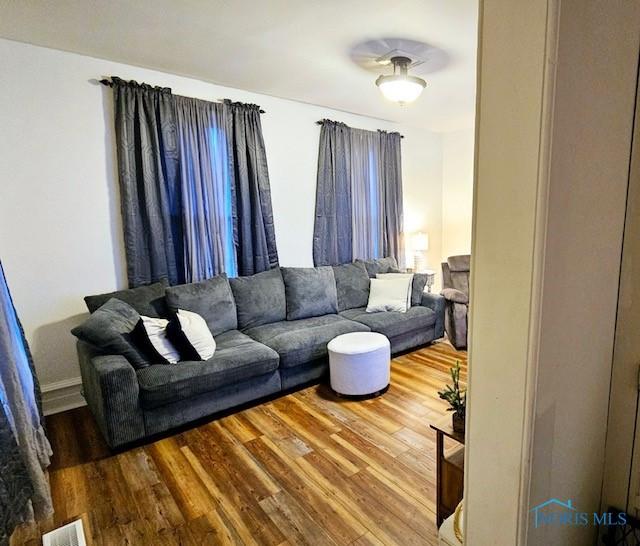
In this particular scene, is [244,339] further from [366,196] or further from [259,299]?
[366,196]

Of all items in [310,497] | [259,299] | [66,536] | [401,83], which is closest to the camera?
[66,536]

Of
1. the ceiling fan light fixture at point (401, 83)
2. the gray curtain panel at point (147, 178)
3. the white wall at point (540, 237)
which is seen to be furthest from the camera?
the gray curtain panel at point (147, 178)

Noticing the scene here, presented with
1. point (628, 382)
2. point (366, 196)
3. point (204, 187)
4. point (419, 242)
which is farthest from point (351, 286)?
point (628, 382)

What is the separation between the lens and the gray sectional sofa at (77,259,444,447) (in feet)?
7.72

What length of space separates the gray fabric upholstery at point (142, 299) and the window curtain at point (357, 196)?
1.80m

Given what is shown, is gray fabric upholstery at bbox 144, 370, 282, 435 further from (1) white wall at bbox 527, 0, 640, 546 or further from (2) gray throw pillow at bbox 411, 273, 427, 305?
(1) white wall at bbox 527, 0, 640, 546

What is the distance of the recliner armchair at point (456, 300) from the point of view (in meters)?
4.04

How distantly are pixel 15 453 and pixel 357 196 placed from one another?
3855 millimetres

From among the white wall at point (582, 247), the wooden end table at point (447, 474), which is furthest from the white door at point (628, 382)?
the wooden end table at point (447, 474)

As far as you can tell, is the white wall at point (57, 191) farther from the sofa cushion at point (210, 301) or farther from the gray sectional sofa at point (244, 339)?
the sofa cushion at point (210, 301)

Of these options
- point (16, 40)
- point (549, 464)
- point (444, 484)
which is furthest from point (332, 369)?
point (16, 40)

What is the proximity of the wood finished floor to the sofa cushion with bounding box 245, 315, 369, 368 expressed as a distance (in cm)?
39

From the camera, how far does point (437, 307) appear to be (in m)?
4.11

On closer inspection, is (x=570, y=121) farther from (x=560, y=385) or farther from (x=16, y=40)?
(x=16, y=40)
